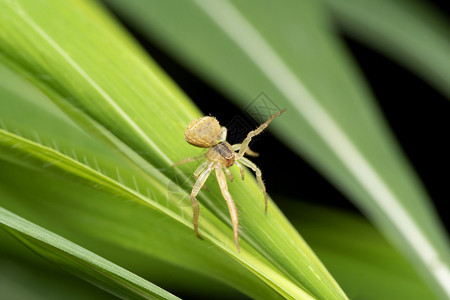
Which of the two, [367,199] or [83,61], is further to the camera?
[367,199]

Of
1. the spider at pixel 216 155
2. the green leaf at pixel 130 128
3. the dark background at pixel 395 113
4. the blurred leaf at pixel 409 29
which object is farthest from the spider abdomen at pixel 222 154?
the blurred leaf at pixel 409 29

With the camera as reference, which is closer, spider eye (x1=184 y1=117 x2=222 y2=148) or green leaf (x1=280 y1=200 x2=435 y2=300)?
spider eye (x1=184 y1=117 x2=222 y2=148)

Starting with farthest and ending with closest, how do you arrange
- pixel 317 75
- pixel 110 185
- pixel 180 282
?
pixel 317 75, pixel 180 282, pixel 110 185

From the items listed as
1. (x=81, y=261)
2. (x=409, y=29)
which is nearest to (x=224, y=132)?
(x=81, y=261)

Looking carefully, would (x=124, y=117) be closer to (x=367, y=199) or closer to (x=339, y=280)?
(x=367, y=199)

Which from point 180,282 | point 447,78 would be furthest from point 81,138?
point 447,78

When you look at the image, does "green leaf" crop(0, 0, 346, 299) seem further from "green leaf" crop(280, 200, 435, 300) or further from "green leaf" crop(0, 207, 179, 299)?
"green leaf" crop(280, 200, 435, 300)

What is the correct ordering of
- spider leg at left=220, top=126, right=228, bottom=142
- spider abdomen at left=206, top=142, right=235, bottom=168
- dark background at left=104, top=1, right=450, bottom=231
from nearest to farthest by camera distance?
1. spider abdomen at left=206, top=142, right=235, bottom=168
2. spider leg at left=220, top=126, right=228, bottom=142
3. dark background at left=104, top=1, right=450, bottom=231

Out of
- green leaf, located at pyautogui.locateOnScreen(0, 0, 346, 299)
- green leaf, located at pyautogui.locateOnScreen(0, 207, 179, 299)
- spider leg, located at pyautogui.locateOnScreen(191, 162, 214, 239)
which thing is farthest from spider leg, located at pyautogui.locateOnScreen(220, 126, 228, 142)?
green leaf, located at pyautogui.locateOnScreen(0, 207, 179, 299)
